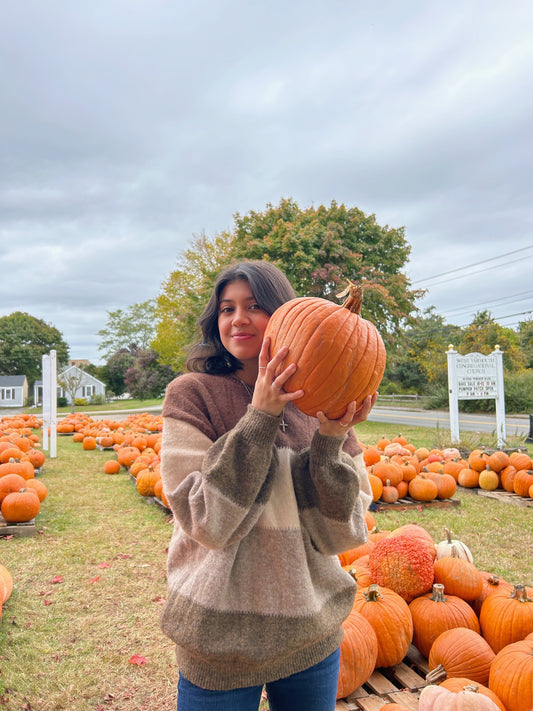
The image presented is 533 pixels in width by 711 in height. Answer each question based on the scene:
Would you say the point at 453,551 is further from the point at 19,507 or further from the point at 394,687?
the point at 19,507

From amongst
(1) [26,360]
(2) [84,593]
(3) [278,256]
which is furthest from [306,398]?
(1) [26,360]

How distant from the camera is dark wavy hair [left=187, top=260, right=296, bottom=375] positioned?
4.82 ft

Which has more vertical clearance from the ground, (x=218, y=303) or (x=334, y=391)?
(x=218, y=303)

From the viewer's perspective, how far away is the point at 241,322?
144 cm

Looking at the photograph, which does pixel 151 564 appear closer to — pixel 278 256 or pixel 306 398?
pixel 306 398

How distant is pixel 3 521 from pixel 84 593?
206 centimetres

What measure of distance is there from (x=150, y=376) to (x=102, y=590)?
1581 inches

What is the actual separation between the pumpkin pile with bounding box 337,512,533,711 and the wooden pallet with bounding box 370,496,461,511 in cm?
254

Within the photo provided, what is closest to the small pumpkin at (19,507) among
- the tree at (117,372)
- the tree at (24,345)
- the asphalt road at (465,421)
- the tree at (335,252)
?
the tree at (335,252)

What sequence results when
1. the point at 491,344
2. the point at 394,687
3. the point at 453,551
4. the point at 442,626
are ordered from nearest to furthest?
the point at 394,687, the point at 442,626, the point at 453,551, the point at 491,344

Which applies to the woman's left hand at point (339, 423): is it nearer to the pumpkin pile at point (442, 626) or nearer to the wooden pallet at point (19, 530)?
the pumpkin pile at point (442, 626)

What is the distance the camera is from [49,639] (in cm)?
294

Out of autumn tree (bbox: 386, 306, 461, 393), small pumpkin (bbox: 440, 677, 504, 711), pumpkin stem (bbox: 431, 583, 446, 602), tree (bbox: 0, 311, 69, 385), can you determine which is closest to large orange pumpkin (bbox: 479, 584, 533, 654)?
pumpkin stem (bbox: 431, 583, 446, 602)

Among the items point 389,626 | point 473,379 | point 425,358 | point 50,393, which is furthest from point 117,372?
point 389,626
